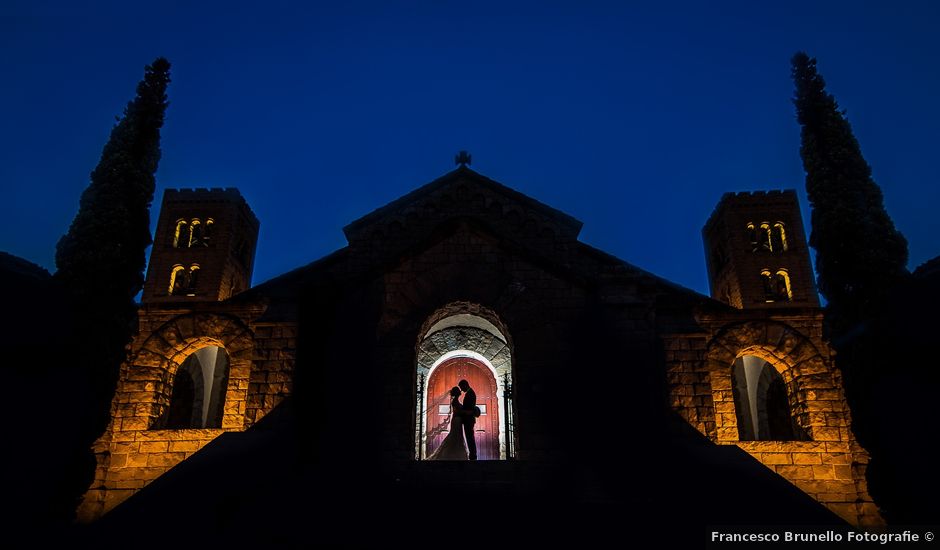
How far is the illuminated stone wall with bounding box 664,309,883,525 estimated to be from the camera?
498 inches

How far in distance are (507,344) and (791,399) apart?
7385 millimetres

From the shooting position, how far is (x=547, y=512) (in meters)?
10.0

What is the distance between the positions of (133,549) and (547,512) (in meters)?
6.49

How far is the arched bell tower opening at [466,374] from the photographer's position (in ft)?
59.1

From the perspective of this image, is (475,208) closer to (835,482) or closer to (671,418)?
(671,418)

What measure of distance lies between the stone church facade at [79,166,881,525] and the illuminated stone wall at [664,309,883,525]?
0.03 meters

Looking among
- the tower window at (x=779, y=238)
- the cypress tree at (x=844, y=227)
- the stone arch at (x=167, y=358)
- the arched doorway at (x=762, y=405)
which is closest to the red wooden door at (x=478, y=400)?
the stone arch at (x=167, y=358)

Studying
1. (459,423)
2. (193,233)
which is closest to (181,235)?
(193,233)

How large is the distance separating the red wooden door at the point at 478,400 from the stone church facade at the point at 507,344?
4.29 ft

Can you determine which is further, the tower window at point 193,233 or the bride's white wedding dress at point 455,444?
the tower window at point 193,233

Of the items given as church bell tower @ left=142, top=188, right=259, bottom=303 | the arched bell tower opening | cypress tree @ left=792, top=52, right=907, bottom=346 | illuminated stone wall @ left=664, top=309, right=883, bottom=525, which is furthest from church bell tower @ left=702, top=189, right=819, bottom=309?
church bell tower @ left=142, top=188, right=259, bottom=303

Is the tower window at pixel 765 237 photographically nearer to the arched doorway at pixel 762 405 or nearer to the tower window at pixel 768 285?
the tower window at pixel 768 285

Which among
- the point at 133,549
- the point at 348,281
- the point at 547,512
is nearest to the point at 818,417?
the point at 547,512

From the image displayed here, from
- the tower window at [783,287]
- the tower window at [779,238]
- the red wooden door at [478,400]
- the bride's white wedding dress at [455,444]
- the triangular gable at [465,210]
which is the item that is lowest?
the bride's white wedding dress at [455,444]
